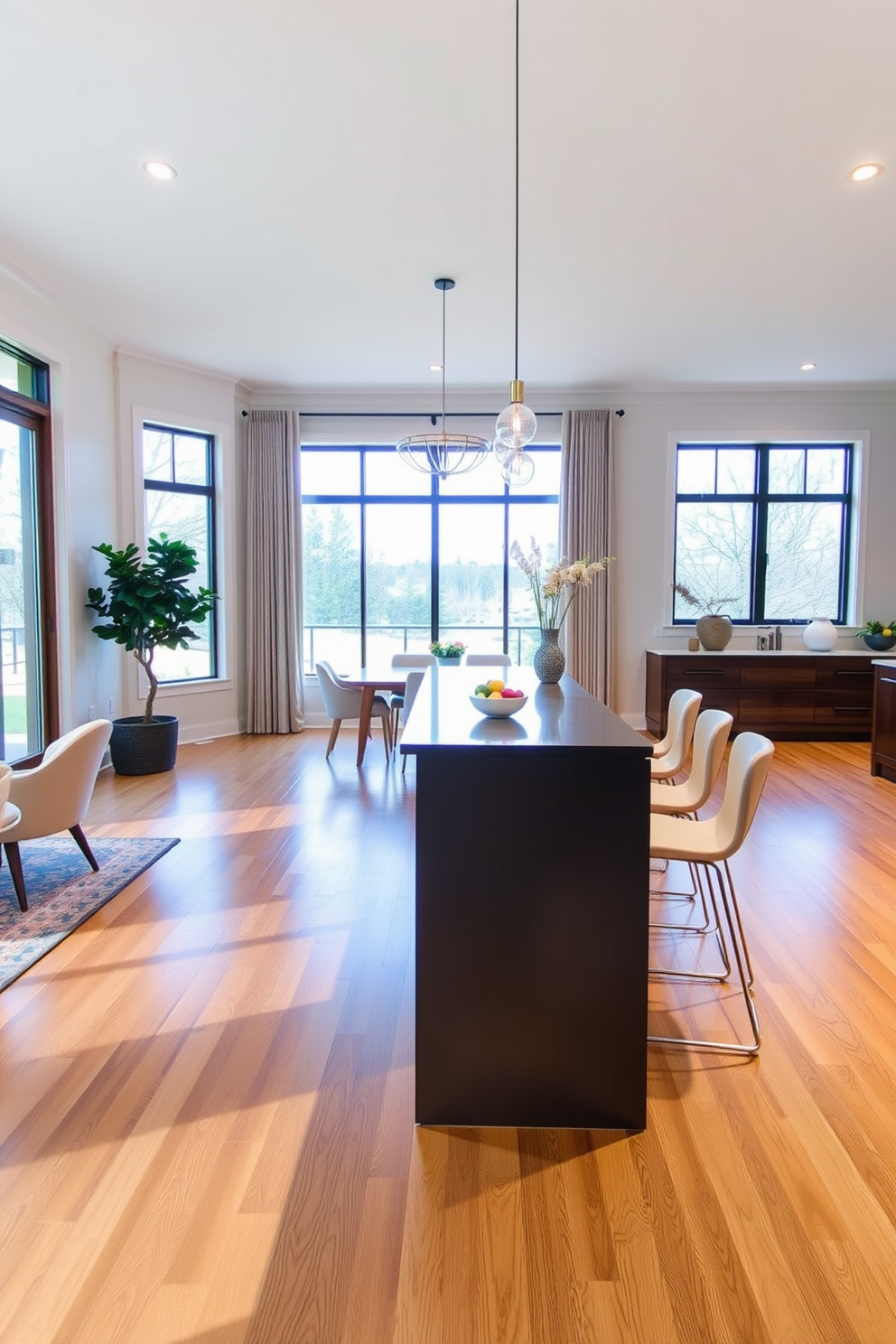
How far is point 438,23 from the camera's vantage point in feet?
8.14

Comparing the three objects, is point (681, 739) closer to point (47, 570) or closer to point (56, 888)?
point (56, 888)

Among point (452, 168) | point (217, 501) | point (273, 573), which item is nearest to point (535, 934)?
point (452, 168)

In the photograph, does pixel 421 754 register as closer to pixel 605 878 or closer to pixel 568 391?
pixel 605 878

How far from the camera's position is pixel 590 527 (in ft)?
23.3

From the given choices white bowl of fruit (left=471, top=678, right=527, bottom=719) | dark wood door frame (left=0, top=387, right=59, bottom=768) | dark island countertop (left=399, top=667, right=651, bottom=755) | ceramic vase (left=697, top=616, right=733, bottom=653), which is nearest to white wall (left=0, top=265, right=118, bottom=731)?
dark wood door frame (left=0, top=387, right=59, bottom=768)

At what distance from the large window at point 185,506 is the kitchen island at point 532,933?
5.14 meters

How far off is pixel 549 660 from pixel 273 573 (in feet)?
14.2

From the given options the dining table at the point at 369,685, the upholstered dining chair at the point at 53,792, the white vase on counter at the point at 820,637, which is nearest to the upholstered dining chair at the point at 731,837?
the upholstered dining chair at the point at 53,792

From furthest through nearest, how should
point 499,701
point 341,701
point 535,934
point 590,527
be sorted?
1. point 590,527
2. point 341,701
3. point 499,701
4. point 535,934

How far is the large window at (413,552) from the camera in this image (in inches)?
289

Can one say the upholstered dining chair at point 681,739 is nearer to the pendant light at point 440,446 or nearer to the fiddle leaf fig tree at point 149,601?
the pendant light at point 440,446

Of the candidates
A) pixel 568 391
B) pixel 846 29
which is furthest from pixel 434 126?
pixel 568 391

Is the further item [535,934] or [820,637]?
[820,637]

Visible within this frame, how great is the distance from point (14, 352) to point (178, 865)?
338 centimetres
